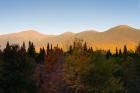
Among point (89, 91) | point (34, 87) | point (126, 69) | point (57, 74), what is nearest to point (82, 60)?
point (89, 91)

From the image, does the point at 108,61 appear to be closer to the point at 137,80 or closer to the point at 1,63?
the point at 1,63

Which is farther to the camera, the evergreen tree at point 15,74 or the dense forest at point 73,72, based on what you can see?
the dense forest at point 73,72

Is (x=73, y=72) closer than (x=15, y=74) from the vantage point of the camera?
No

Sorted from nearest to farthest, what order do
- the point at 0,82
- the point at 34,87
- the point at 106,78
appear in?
the point at 0,82
the point at 34,87
the point at 106,78

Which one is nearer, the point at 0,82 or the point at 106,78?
the point at 0,82

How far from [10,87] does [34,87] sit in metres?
3.62

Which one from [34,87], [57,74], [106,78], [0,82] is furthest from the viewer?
[57,74]

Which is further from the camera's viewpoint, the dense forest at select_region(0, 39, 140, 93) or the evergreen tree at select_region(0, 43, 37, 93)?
the dense forest at select_region(0, 39, 140, 93)

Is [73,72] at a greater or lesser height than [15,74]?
lesser

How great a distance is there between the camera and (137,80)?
6944 centimetres

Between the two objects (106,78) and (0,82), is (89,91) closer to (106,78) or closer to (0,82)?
(106,78)

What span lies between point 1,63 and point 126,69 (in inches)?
1405

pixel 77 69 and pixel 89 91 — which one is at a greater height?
pixel 77 69

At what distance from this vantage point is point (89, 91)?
47.4 metres
